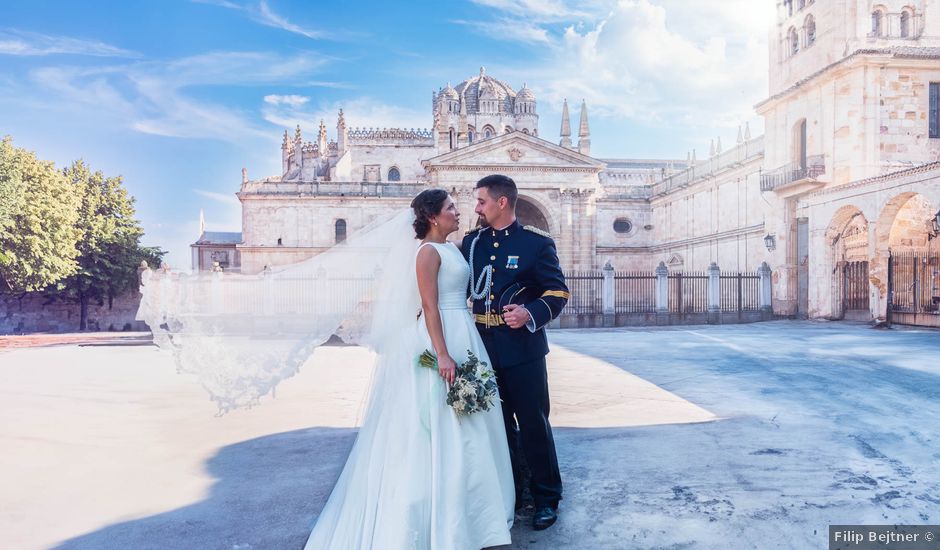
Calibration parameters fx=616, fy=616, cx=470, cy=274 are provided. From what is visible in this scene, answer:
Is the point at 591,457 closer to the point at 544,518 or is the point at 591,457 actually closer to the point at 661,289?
the point at 544,518

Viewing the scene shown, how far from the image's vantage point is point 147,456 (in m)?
5.18

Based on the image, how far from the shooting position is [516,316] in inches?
131

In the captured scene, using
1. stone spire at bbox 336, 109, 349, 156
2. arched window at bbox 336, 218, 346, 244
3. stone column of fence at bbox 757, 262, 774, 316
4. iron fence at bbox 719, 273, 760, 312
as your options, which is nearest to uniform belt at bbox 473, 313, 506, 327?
iron fence at bbox 719, 273, 760, 312

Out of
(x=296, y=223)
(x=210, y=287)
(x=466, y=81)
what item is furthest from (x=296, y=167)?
(x=210, y=287)

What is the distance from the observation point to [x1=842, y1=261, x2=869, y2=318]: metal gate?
21438 millimetres

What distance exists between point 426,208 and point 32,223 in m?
27.9

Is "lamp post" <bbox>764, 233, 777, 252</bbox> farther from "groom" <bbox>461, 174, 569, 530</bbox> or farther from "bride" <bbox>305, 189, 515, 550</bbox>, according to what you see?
"bride" <bbox>305, 189, 515, 550</bbox>

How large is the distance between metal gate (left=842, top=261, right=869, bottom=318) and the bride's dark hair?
72.6ft

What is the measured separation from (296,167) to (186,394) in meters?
46.2

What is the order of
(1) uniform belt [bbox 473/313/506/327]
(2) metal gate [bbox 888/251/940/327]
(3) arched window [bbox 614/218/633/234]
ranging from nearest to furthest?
1. (1) uniform belt [bbox 473/313/506/327]
2. (2) metal gate [bbox 888/251/940/327]
3. (3) arched window [bbox 614/218/633/234]

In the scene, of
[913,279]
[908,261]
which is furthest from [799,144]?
[913,279]

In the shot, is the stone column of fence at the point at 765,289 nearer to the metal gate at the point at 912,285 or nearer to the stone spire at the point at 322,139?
the metal gate at the point at 912,285

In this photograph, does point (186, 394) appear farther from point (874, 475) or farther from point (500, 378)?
point (874, 475)

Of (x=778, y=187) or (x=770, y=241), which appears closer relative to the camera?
(x=778, y=187)
